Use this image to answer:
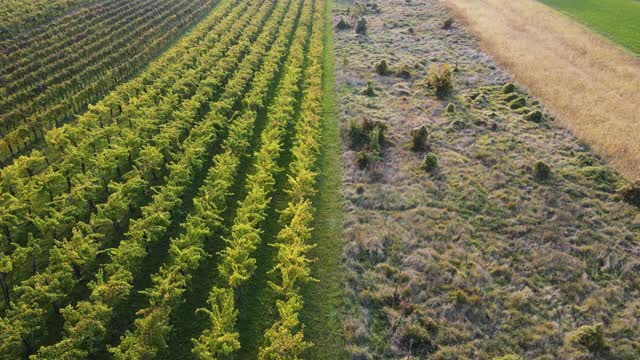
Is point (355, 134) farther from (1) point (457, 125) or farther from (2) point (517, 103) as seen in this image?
(2) point (517, 103)

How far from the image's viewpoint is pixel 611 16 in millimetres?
66812

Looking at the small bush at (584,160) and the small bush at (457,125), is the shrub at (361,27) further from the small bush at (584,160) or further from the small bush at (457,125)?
the small bush at (584,160)

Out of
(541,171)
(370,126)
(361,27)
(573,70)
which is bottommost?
(541,171)

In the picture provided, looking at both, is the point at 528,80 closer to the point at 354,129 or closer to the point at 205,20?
the point at 354,129

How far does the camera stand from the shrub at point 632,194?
25.9m

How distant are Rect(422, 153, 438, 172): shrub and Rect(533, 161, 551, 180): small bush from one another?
6.63m

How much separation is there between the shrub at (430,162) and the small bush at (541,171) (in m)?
6.63

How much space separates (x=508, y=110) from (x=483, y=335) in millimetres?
25814

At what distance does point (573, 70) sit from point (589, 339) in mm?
38072

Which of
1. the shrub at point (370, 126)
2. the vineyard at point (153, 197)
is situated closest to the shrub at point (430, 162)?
the shrub at point (370, 126)

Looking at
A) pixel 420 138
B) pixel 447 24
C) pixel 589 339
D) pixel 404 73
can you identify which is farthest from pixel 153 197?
pixel 447 24

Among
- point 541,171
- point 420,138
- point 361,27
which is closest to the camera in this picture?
point 541,171

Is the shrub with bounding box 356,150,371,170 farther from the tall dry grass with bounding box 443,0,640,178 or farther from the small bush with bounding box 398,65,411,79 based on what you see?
the small bush with bounding box 398,65,411,79

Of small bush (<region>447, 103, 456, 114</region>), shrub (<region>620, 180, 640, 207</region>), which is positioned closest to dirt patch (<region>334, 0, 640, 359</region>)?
small bush (<region>447, 103, 456, 114</region>)
